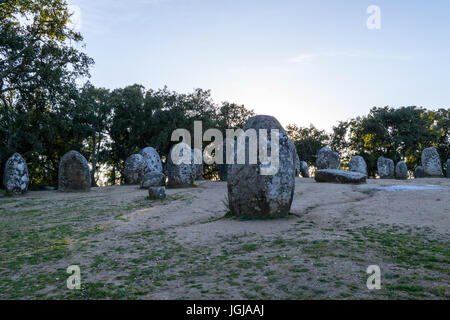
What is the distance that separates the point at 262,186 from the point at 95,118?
2509 cm

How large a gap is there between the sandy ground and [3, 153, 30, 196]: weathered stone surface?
28.2 ft

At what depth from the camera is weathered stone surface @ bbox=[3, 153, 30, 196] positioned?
17.7 metres

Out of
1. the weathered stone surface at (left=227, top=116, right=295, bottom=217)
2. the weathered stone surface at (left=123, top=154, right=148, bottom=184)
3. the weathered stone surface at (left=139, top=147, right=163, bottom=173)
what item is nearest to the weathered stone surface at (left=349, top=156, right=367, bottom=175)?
the weathered stone surface at (left=139, top=147, right=163, bottom=173)

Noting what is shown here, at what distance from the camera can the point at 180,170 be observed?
1920 centimetres

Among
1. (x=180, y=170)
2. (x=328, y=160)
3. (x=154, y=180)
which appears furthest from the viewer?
(x=328, y=160)

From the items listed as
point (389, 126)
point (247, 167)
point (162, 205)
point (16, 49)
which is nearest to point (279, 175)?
point (247, 167)

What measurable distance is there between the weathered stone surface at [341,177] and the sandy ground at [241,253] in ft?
22.6

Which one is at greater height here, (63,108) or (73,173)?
(63,108)

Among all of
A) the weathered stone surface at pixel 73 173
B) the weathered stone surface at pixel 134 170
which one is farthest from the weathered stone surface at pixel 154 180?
the weathered stone surface at pixel 134 170

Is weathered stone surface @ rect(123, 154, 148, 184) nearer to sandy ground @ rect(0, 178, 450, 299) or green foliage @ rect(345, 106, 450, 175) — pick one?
sandy ground @ rect(0, 178, 450, 299)

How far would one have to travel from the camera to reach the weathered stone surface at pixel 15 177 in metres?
17.7

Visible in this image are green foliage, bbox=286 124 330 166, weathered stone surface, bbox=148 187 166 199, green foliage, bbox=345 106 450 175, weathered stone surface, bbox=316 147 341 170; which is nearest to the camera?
weathered stone surface, bbox=148 187 166 199

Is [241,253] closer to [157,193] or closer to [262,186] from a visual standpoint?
[262,186]

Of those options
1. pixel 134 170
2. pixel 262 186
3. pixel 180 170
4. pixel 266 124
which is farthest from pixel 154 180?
pixel 262 186
